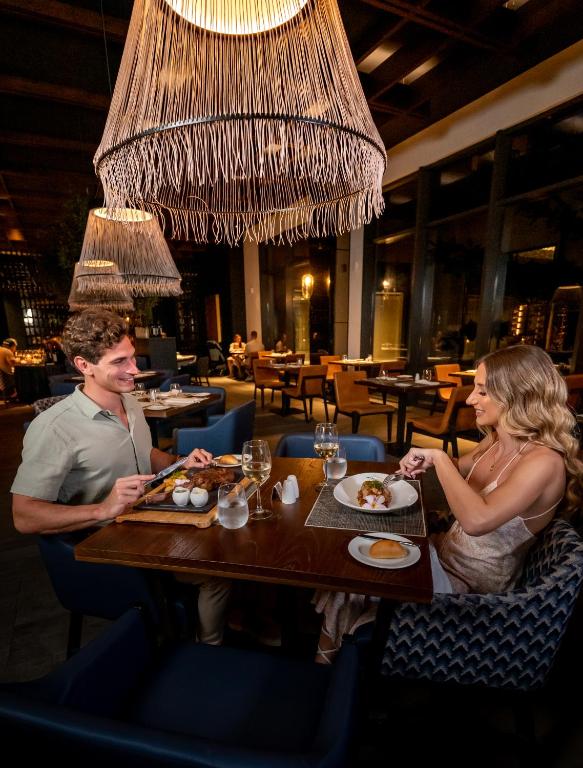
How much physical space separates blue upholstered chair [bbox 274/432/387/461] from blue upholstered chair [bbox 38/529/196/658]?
0.94 m

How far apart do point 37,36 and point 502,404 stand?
19.1 ft

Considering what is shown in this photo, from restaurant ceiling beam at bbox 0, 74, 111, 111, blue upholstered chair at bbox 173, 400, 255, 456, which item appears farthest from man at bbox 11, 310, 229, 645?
restaurant ceiling beam at bbox 0, 74, 111, 111

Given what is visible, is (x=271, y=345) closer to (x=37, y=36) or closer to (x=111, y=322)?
(x=37, y=36)

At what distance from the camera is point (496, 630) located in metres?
1.04

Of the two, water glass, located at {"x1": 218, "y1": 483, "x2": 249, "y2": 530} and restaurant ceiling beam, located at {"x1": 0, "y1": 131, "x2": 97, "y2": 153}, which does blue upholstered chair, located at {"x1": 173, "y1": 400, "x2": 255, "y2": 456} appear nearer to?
water glass, located at {"x1": 218, "y1": 483, "x2": 249, "y2": 530}

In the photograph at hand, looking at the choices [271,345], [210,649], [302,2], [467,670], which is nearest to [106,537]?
[210,649]

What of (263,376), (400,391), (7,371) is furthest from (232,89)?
(7,371)

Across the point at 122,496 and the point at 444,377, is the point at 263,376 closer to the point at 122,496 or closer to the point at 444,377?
the point at 444,377

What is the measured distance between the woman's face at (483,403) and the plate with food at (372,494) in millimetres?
406

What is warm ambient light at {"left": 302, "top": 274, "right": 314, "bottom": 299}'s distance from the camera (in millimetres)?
10093

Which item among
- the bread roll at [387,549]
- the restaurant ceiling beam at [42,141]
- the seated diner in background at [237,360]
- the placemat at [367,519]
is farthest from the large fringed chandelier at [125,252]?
the seated diner in background at [237,360]

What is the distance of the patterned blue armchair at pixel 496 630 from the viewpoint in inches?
39.8

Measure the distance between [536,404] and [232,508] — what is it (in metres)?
1.11

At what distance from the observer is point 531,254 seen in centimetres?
521
